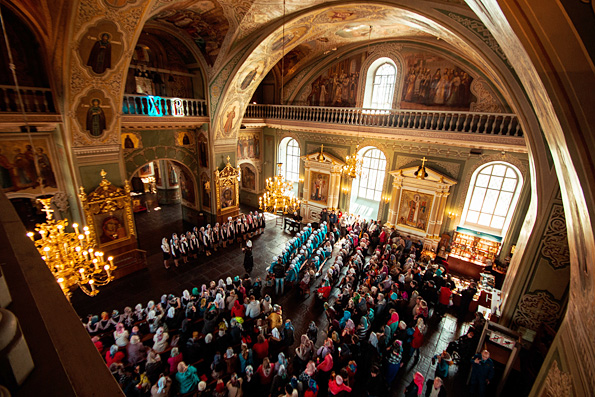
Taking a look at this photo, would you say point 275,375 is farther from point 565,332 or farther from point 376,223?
point 376,223

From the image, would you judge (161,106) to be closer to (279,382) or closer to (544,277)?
(279,382)

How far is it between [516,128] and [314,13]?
7.70 m

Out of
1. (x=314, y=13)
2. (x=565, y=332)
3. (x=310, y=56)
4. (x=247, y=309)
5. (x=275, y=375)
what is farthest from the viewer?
(x=310, y=56)

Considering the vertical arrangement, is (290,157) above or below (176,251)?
above

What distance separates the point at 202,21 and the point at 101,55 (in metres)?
4.10

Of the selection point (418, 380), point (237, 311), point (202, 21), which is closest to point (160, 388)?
point (237, 311)

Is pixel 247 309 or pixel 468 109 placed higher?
pixel 468 109

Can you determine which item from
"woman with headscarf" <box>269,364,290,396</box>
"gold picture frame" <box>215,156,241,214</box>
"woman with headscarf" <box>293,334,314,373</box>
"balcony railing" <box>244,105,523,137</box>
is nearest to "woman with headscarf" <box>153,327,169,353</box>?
"woman with headscarf" <box>269,364,290,396</box>

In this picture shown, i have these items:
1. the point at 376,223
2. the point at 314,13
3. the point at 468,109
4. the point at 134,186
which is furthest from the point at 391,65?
the point at 134,186

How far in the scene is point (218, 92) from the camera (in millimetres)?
12633

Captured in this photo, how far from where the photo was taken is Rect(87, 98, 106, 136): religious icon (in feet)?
28.3

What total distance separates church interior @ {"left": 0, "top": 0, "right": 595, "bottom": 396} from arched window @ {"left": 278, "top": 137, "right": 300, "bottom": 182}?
0.10 meters

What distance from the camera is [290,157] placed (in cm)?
1764

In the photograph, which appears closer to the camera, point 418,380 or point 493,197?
point 418,380
